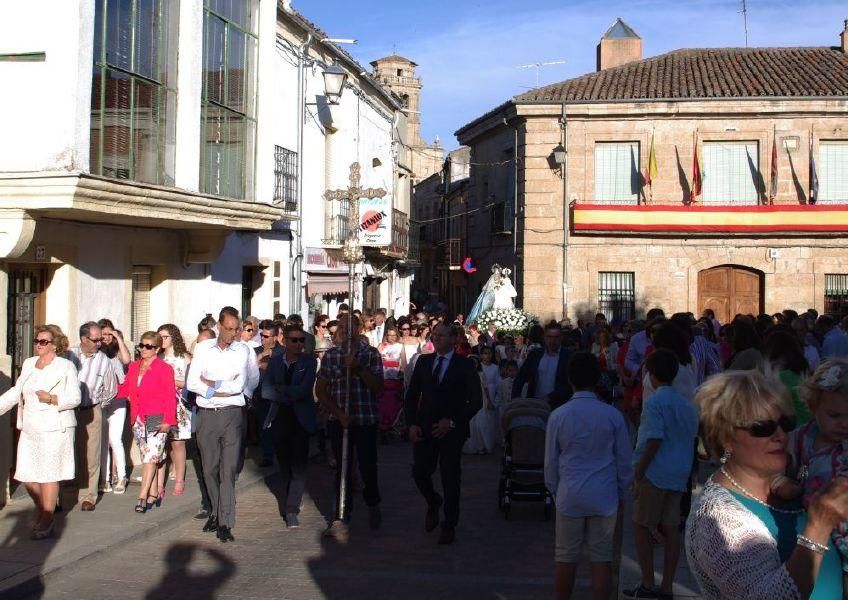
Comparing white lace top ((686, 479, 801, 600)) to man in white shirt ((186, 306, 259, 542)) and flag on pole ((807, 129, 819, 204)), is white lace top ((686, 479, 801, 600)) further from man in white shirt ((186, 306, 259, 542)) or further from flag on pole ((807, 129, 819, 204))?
flag on pole ((807, 129, 819, 204))

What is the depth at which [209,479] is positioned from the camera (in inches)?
368

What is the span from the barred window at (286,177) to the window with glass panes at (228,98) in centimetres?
500

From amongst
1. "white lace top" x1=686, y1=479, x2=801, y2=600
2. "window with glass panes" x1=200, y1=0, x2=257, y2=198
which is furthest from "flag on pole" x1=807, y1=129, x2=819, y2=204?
"white lace top" x1=686, y1=479, x2=801, y2=600

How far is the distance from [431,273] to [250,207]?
4848 cm

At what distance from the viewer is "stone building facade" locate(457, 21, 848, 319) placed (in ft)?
92.9

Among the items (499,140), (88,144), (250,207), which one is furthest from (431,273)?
(88,144)

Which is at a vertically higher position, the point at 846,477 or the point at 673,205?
the point at 673,205

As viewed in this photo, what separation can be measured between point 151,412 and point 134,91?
162 inches

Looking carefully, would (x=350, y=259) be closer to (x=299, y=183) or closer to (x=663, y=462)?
(x=663, y=462)

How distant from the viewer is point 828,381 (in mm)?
3867

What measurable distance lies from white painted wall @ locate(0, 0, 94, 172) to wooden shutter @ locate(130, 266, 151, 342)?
3678 millimetres

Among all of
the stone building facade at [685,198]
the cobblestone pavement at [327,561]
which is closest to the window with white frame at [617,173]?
the stone building facade at [685,198]

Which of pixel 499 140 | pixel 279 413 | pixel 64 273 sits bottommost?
pixel 279 413

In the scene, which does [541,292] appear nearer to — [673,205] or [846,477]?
[673,205]
